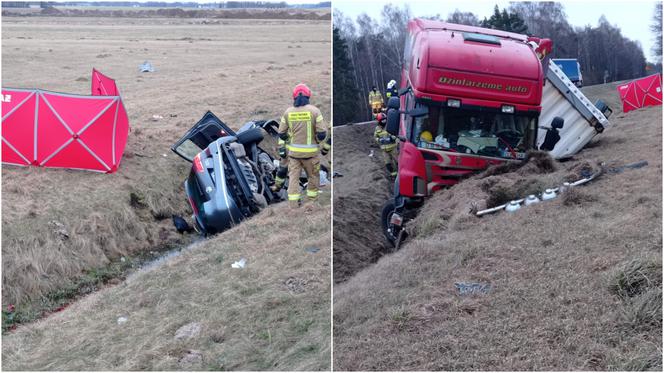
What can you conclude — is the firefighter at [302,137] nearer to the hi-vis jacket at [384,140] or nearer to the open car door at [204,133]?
the hi-vis jacket at [384,140]

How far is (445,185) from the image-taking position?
8.88 meters

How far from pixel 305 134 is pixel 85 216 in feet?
14.0

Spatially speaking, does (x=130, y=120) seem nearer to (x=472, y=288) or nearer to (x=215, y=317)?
(x=215, y=317)

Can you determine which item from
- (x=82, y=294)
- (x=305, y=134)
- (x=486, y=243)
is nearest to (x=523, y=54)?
(x=305, y=134)

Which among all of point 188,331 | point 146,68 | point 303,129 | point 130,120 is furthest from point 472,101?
point 146,68

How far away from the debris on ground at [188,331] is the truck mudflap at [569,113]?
8.24 meters

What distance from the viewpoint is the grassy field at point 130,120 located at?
31.3 ft

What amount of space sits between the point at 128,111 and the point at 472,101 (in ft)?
38.7

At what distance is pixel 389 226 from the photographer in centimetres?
789

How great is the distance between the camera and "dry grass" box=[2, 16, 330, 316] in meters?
9.76

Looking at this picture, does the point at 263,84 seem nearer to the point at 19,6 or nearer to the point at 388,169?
the point at 388,169

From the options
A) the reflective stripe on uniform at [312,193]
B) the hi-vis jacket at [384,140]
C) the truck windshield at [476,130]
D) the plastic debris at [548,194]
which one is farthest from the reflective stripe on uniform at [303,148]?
the hi-vis jacket at [384,140]

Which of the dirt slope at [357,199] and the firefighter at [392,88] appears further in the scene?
the firefighter at [392,88]

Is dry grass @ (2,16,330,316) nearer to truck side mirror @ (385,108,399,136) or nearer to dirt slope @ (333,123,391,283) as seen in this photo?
truck side mirror @ (385,108,399,136)
